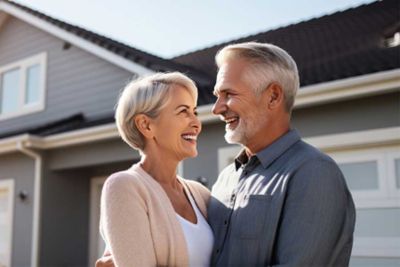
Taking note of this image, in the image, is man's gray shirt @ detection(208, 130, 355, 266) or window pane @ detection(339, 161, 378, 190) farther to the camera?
window pane @ detection(339, 161, 378, 190)

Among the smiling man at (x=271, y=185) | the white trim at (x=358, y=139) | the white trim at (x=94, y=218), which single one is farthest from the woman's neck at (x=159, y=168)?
the white trim at (x=94, y=218)

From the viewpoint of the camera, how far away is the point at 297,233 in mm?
1827

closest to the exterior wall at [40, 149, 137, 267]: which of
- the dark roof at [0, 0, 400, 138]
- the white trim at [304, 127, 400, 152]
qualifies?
the dark roof at [0, 0, 400, 138]

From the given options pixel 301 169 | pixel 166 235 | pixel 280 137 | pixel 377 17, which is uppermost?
pixel 377 17

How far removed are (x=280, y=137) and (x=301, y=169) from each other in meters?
0.34

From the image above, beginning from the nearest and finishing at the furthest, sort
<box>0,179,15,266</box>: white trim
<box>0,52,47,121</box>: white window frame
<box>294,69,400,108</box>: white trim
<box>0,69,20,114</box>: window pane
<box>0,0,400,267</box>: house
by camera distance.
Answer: <box>294,69,400,108</box>: white trim, <box>0,0,400,267</box>: house, <box>0,179,15,266</box>: white trim, <box>0,52,47,121</box>: white window frame, <box>0,69,20,114</box>: window pane

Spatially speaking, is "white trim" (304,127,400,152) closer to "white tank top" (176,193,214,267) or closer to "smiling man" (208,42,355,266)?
"smiling man" (208,42,355,266)

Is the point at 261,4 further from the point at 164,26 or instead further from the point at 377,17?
the point at 377,17

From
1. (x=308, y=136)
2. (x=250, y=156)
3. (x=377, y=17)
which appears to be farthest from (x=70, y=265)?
(x=250, y=156)

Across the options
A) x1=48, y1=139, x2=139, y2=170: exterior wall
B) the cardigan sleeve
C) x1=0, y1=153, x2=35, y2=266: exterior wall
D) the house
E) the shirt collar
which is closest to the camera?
the cardigan sleeve

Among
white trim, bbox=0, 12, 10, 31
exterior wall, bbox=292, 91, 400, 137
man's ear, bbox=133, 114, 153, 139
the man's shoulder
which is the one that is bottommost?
the man's shoulder

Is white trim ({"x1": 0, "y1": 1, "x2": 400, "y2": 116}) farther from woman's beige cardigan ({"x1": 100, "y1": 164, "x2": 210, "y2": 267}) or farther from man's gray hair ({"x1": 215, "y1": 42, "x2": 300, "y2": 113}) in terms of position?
woman's beige cardigan ({"x1": 100, "y1": 164, "x2": 210, "y2": 267})

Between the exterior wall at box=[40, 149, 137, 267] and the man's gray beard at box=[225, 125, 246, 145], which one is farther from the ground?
the man's gray beard at box=[225, 125, 246, 145]

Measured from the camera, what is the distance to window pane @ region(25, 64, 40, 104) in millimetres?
11094
